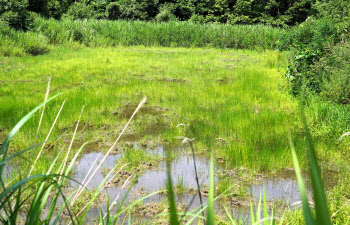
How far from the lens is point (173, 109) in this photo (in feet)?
19.5

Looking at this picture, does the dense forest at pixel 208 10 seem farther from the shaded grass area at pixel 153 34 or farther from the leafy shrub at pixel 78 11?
the shaded grass area at pixel 153 34

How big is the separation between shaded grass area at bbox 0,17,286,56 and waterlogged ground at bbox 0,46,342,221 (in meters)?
5.77

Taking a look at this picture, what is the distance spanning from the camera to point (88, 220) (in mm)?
2693

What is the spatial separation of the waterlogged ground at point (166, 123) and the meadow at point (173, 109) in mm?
18

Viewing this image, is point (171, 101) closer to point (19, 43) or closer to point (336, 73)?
point (336, 73)

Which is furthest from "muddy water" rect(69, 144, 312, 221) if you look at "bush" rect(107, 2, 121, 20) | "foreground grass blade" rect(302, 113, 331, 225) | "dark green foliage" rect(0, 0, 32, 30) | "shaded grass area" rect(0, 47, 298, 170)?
"bush" rect(107, 2, 121, 20)

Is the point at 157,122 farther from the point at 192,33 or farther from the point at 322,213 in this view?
the point at 192,33

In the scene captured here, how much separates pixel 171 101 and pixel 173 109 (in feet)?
1.62

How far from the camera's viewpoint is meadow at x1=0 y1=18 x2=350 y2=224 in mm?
3994

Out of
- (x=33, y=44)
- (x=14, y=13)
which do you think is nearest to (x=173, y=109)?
→ (x=33, y=44)

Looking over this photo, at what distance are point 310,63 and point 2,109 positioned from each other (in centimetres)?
538

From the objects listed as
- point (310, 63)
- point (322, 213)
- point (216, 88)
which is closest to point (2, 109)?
point (216, 88)

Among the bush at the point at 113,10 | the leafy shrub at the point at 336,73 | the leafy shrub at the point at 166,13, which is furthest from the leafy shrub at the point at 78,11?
the leafy shrub at the point at 336,73

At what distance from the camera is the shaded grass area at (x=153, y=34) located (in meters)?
15.3
